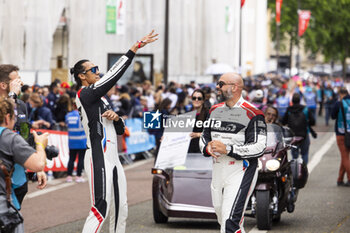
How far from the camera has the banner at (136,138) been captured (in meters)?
21.0

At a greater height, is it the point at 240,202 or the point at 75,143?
the point at 240,202

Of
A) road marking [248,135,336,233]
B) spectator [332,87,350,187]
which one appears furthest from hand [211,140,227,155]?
road marking [248,135,336,233]

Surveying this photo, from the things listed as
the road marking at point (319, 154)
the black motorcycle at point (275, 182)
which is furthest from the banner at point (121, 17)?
the black motorcycle at point (275, 182)

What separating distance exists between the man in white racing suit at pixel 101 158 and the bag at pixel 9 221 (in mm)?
1600

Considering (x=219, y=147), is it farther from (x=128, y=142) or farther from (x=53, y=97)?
(x=128, y=142)

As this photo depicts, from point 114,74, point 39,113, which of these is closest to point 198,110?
point 114,74

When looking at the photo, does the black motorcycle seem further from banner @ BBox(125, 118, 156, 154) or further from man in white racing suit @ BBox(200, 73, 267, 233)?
banner @ BBox(125, 118, 156, 154)

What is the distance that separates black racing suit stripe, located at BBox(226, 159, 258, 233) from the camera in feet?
25.5

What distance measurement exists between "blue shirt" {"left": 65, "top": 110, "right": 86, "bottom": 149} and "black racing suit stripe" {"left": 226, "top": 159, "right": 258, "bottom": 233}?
9.33m

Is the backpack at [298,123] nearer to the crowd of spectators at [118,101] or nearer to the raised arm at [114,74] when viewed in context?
the crowd of spectators at [118,101]

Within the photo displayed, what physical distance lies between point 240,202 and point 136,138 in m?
13.6

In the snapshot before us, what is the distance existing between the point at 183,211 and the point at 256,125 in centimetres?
311

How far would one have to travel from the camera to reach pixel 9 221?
20.5 ft

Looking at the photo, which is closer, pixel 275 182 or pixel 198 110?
pixel 275 182
